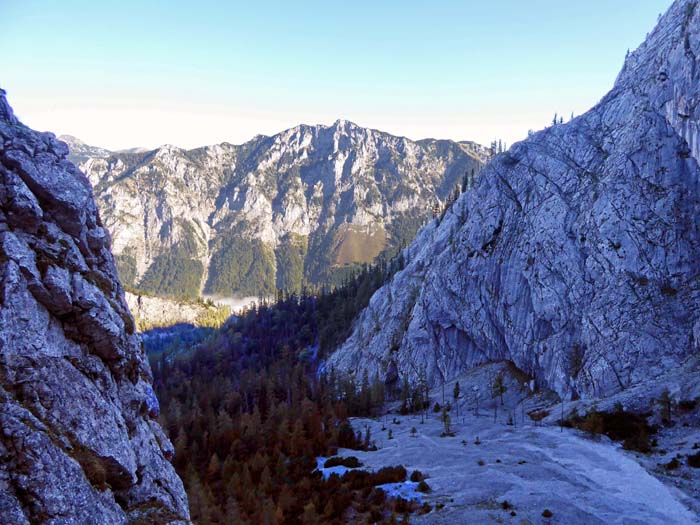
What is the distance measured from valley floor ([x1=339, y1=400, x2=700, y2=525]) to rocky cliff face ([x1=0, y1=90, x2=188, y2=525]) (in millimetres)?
36971

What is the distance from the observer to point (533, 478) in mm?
63562

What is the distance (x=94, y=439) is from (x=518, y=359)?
118m

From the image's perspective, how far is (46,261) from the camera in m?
30.0

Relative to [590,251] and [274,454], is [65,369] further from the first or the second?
[590,251]

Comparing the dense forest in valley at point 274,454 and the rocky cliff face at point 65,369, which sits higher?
the rocky cliff face at point 65,369

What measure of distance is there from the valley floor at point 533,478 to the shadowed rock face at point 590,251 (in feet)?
83.4

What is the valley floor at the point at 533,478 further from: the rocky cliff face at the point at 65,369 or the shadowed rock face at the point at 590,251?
the rocky cliff face at the point at 65,369

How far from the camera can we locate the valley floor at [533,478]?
51.0 metres

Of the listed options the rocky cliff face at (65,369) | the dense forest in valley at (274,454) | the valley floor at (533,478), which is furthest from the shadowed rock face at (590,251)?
the rocky cliff face at (65,369)

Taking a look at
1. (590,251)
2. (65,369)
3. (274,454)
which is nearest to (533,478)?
(274,454)

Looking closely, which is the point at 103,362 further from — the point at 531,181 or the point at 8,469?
the point at 531,181

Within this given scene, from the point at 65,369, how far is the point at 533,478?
5929 centimetres

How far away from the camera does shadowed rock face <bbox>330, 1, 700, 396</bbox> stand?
98.2 metres

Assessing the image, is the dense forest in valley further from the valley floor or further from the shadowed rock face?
the shadowed rock face
